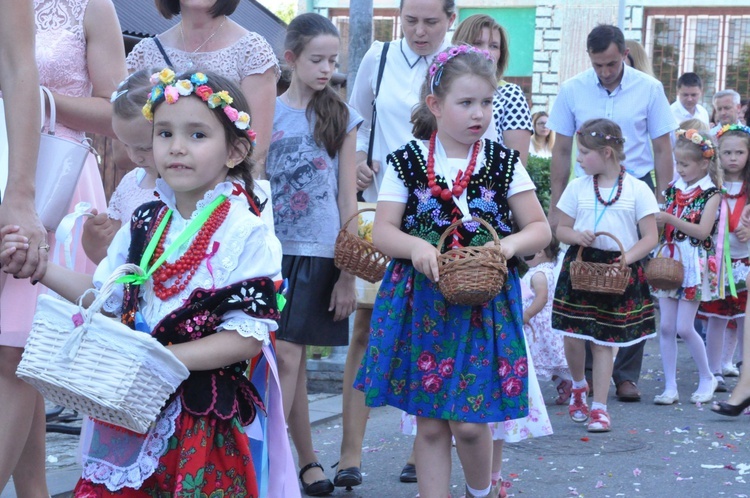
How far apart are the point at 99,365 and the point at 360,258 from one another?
2348 millimetres

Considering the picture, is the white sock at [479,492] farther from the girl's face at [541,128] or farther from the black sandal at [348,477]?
the girl's face at [541,128]

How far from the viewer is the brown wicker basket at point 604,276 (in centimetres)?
710

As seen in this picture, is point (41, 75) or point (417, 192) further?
point (417, 192)

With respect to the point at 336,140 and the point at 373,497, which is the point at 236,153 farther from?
the point at 373,497

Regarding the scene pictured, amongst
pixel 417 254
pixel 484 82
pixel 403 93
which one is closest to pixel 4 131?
pixel 417 254

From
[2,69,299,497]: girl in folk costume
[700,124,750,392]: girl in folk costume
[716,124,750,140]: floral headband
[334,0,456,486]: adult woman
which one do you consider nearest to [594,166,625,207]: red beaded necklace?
[700,124,750,392]: girl in folk costume

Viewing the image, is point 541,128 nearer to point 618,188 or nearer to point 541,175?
point 541,175

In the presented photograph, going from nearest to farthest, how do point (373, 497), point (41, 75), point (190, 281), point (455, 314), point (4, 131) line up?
point (190, 281) < point (4, 131) < point (41, 75) < point (455, 314) < point (373, 497)

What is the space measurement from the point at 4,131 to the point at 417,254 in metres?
1.47

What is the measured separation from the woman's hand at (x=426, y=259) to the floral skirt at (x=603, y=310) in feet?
11.1

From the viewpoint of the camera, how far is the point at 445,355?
4.30m

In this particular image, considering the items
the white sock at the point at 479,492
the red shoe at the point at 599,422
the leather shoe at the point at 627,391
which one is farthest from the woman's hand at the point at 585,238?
the white sock at the point at 479,492

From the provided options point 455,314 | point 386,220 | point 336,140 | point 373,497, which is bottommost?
point 373,497

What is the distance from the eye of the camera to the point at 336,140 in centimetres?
521
